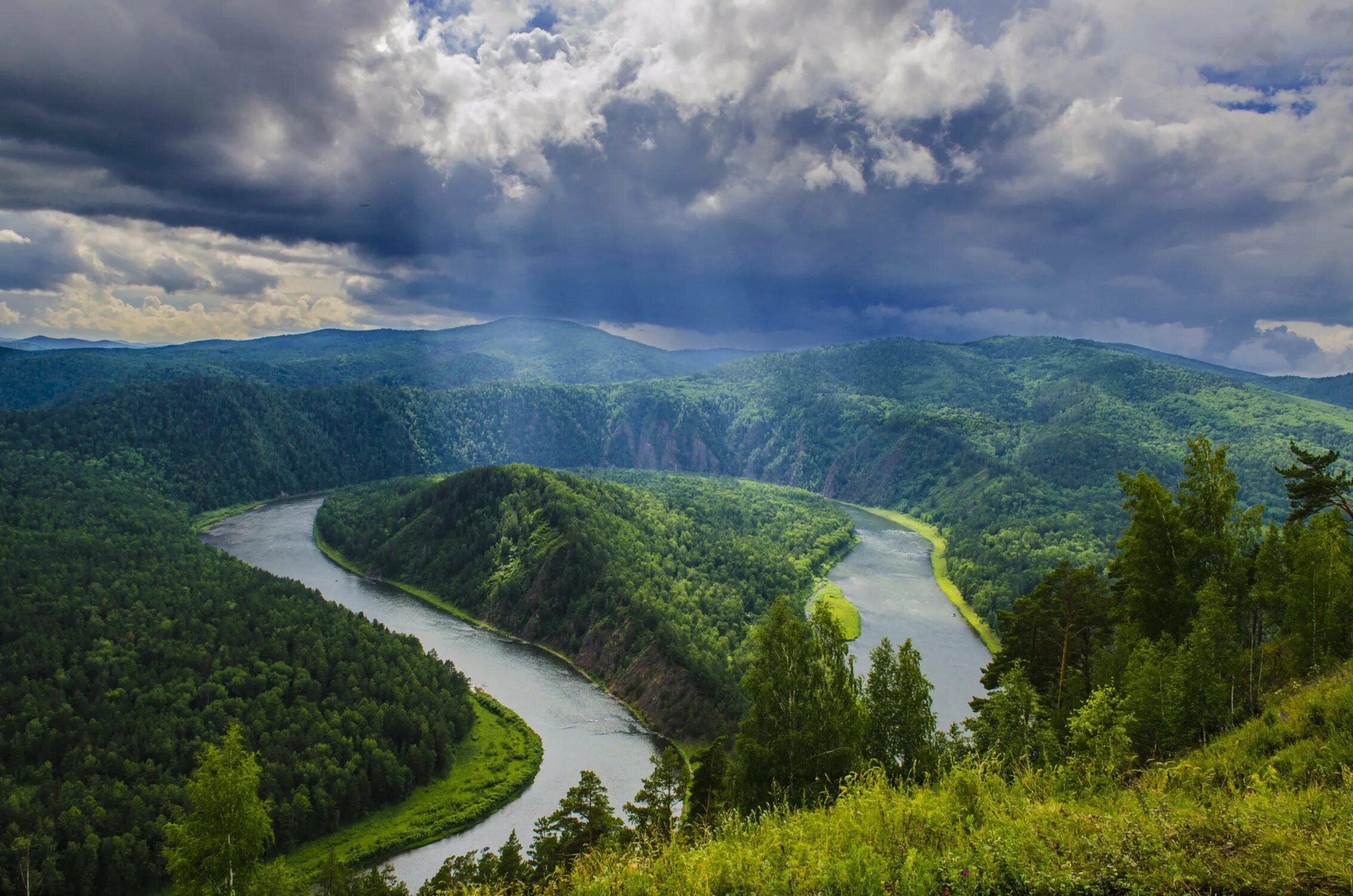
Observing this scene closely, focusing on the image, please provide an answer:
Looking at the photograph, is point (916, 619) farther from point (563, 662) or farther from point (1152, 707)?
point (1152, 707)

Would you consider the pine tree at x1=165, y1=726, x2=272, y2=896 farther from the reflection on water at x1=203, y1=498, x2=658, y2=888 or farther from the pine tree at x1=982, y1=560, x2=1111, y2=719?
the pine tree at x1=982, y1=560, x2=1111, y2=719

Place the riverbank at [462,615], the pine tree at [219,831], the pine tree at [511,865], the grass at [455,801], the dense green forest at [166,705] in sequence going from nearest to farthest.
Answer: the pine tree at [219,831], the pine tree at [511,865], the dense green forest at [166,705], the grass at [455,801], the riverbank at [462,615]

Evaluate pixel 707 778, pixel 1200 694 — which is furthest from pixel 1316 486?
pixel 707 778

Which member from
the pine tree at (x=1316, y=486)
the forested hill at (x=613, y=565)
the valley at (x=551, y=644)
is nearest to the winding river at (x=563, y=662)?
the valley at (x=551, y=644)

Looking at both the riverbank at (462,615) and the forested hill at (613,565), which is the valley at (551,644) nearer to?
the forested hill at (613,565)

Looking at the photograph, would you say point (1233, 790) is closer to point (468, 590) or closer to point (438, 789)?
point (438, 789)

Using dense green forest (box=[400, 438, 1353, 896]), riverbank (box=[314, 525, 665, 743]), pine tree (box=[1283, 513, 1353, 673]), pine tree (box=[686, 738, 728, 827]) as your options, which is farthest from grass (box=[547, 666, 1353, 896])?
riverbank (box=[314, 525, 665, 743])
